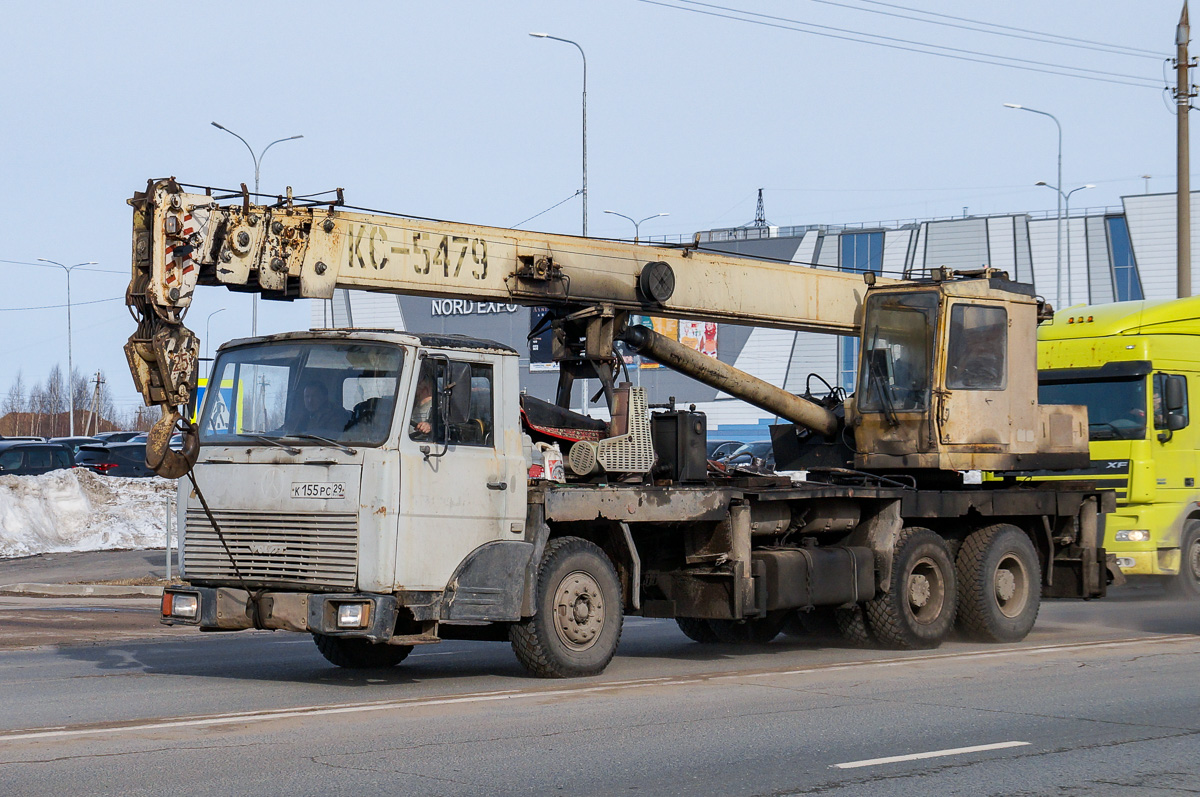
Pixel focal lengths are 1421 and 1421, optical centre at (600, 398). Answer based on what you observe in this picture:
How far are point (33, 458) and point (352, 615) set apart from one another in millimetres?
30042

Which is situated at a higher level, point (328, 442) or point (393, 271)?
point (393, 271)

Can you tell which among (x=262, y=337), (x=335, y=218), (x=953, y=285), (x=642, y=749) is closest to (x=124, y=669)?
(x=262, y=337)

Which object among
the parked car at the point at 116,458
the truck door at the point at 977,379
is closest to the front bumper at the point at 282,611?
the truck door at the point at 977,379

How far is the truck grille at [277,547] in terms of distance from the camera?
9.52 meters

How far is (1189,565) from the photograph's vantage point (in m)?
18.3

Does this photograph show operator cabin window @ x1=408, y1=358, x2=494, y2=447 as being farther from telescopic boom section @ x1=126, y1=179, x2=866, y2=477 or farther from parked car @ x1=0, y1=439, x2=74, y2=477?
parked car @ x1=0, y1=439, x2=74, y2=477

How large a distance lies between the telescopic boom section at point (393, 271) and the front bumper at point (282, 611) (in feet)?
3.20

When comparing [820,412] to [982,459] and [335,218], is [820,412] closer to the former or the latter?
[982,459]

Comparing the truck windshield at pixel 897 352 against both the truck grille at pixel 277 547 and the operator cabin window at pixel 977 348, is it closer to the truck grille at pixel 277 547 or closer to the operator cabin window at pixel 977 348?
the operator cabin window at pixel 977 348

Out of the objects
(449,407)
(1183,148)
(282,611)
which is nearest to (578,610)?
(449,407)

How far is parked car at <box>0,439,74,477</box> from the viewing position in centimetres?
3606

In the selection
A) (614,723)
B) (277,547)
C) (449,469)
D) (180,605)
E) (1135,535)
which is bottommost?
(614,723)

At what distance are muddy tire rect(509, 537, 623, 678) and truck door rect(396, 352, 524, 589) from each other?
0.56 metres

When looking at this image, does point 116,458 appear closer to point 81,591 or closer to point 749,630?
point 81,591
